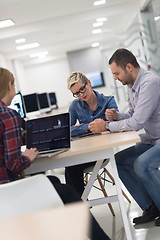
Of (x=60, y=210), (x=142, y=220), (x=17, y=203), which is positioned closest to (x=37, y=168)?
(x=17, y=203)

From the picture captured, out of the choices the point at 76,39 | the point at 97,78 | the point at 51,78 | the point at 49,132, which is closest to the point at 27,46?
the point at 76,39

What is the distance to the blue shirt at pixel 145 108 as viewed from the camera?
8.91 ft

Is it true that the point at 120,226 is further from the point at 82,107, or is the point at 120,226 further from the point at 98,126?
the point at 82,107

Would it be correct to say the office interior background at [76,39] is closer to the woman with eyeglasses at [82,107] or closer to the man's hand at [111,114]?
the woman with eyeglasses at [82,107]

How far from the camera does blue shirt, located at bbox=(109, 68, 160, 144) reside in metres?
2.71

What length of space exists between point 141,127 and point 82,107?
728 mm

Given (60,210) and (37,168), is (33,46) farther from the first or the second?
(60,210)

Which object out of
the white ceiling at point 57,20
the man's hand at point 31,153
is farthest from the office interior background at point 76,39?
the man's hand at point 31,153

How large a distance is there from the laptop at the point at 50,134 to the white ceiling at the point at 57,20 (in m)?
4.37

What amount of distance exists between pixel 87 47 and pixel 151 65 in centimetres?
749

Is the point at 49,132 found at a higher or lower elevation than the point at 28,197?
higher

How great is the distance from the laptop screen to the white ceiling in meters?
4.37

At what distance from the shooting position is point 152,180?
2701 mm

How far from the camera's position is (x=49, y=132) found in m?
2.46
